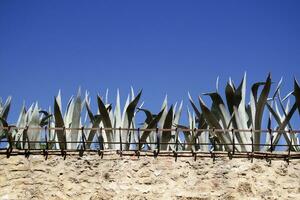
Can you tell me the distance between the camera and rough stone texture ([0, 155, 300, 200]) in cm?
352

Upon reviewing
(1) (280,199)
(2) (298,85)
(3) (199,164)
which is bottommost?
(1) (280,199)

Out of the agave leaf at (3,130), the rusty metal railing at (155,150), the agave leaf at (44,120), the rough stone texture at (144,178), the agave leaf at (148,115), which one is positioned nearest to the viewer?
the rough stone texture at (144,178)

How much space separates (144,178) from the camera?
3.57 metres

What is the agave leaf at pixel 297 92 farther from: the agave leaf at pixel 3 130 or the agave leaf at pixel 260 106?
the agave leaf at pixel 3 130

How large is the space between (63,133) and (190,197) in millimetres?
1034

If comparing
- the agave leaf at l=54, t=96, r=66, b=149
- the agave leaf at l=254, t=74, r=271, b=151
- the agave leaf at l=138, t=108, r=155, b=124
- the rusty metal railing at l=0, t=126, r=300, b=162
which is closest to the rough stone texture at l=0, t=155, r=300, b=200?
the rusty metal railing at l=0, t=126, r=300, b=162

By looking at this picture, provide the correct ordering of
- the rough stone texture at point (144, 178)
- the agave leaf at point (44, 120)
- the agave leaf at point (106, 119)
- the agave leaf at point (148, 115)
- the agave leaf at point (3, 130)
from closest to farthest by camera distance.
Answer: the rough stone texture at point (144, 178), the agave leaf at point (3, 130), the agave leaf at point (106, 119), the agave leaf at point (148, 115), the agave leaf at point (44, 120)

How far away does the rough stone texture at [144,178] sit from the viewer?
11.5 ft

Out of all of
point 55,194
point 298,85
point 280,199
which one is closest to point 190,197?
point 280,199

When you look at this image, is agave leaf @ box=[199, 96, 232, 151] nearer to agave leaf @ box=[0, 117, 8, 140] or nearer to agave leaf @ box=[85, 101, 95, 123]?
agave leaf @ box=[85, 101, 95, 123]

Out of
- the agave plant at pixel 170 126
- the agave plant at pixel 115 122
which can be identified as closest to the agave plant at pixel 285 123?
the agave plant at pixel 170 126

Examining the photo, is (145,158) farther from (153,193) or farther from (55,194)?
(55,194)

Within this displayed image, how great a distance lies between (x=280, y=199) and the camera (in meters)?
3.51

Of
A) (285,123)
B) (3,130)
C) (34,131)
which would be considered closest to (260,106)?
(285,123)
